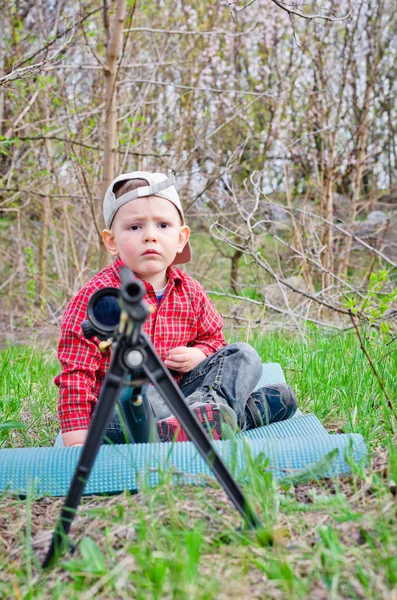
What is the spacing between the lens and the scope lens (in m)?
1.40

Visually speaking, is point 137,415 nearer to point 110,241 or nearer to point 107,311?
point 107,311

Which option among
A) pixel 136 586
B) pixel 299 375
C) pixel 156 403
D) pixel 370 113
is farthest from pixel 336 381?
pixel 370 113

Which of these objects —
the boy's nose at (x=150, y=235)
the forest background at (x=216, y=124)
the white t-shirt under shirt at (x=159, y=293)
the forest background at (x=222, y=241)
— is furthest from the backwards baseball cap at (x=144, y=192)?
the forest background at (x=216, y=124)

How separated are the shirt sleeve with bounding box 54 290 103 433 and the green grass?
14.9 inches

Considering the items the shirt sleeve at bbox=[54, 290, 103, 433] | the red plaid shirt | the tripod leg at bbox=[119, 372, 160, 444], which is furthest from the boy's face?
the tripod leg at bbox=[119, 372, 160, 444]

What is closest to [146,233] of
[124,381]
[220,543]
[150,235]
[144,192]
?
[150,235]

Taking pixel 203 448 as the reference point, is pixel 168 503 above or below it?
below

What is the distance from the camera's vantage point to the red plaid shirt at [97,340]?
2139 mm

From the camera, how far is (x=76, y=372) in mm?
2180

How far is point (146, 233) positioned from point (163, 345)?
1.40 ft

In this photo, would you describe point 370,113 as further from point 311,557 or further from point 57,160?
point 311,557

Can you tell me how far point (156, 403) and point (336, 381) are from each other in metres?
0.78

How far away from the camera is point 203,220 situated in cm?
673

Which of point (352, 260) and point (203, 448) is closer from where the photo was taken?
point (203, 448)
